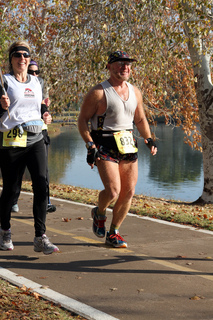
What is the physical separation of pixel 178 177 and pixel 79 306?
2506cm

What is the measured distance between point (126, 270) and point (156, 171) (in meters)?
25.8

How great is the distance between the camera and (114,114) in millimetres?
5680

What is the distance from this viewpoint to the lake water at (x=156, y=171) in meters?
23.9

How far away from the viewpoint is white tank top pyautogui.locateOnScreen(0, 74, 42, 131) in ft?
17.5

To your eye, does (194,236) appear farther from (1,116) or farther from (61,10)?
(61,10)

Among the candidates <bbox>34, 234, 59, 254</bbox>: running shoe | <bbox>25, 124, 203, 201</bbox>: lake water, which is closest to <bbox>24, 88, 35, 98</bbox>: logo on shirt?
<bbox>34, 234, 59, 254</bbox>: running shoe

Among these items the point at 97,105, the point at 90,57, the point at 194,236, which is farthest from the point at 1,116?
the point at 90,57

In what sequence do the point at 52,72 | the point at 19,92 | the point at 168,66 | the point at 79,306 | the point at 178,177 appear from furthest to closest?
the point at 178,177 < the point at 52,72 < the point at 168,66 < the point at 19,92 < the point at 79,306

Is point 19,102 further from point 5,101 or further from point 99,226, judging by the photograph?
point 99,226

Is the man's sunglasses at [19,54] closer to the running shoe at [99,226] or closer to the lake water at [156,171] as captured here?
the running shoe at [99,226]

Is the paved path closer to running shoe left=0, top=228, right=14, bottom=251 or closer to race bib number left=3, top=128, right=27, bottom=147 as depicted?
running shoe left=0, top=228, right=14, bottom=251

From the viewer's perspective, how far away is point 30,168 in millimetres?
5547

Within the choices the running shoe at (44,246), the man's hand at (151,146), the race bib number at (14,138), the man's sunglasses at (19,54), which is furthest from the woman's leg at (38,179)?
the man's hand at (151,146)

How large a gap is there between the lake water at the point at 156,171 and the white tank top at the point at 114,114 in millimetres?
12726
